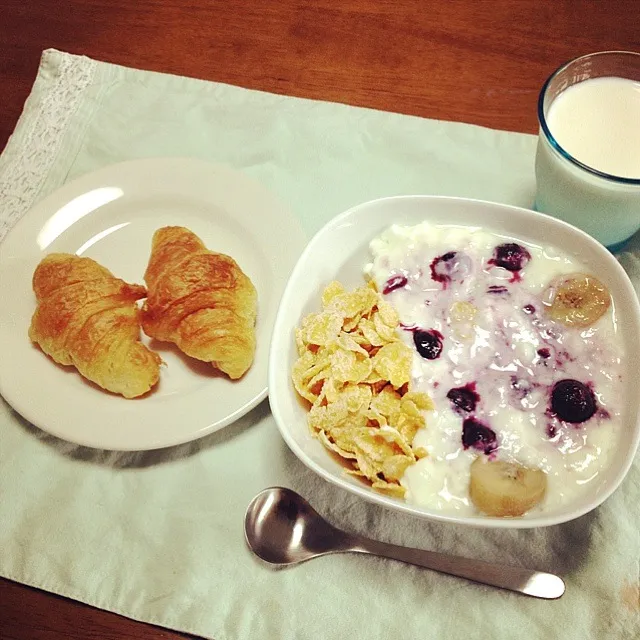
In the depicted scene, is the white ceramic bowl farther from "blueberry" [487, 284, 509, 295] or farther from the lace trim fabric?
the lace trim fabric

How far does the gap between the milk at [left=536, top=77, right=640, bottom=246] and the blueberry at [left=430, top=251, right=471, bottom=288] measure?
201 mm

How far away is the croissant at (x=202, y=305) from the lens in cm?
94

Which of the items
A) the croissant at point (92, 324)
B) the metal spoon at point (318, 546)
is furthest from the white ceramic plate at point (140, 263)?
the metal spoon at point (318, 546)

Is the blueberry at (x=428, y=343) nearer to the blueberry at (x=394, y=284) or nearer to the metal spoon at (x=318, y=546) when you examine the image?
the blueberry at (x=394, y=284)

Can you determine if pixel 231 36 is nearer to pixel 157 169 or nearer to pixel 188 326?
pixel 157 169

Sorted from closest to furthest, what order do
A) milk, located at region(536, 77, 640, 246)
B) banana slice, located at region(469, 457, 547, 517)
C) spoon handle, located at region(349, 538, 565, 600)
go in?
banana slice, located at region(469, 457, 547, 517), spoon handle, located at region(349, 538, 565, 600), milk, located at region(536, 77, 640, 246)

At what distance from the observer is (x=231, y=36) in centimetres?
140

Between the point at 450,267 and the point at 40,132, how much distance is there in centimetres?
90

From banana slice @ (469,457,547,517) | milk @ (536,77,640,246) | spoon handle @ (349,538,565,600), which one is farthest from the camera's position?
milk @ (536,77,640,246)

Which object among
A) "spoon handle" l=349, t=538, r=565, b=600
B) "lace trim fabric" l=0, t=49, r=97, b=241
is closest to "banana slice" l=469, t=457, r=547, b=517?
"spoon handle" l=349, t=538, r=565, b=600

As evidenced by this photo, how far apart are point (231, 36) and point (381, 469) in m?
1.05

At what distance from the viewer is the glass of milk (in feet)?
3.00

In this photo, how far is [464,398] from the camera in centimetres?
78

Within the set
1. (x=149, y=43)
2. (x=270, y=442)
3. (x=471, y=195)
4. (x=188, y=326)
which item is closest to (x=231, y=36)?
(x=149, y=43)
